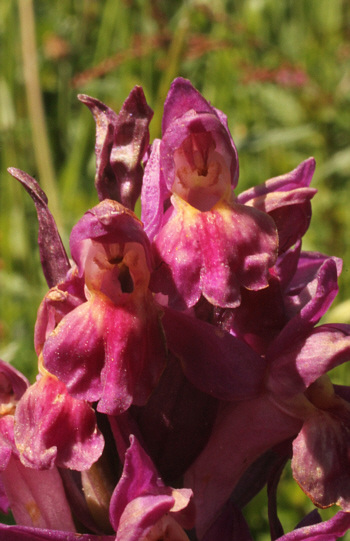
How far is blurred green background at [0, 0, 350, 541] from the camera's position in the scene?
2102mm

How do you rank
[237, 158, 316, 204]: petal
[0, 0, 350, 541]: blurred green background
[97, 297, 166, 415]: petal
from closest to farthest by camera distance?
1. [97, 297, 166, 415]: petal
2. [237, 158, 316, 204]: petal
3. [0, 0, 350, 541]: blurred green background

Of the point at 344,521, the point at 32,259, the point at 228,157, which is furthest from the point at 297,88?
the point at 344,521

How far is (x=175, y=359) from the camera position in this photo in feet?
3.05

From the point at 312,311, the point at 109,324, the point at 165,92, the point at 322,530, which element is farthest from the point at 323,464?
the point at 165,92

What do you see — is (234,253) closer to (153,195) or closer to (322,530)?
(153,195)

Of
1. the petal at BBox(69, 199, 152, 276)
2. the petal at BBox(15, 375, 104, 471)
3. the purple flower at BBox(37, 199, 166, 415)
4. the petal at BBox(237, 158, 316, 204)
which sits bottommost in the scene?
the petal at BBox(15, 375, 104, 471)

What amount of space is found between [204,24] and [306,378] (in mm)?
2490

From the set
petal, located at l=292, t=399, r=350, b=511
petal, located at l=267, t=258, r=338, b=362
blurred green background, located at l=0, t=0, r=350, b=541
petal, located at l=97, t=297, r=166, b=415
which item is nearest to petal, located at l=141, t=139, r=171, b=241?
petal, located at l=97, t=297, r=166, b=415

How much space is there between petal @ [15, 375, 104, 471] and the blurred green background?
0.62 m

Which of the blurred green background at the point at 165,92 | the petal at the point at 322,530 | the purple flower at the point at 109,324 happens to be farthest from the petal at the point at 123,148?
the blurred green background at the point at 165,92

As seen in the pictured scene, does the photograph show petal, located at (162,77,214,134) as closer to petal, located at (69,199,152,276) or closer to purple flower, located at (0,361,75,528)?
petal, located at (69,199,152,276)

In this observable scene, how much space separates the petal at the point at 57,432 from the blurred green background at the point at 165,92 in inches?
24.5

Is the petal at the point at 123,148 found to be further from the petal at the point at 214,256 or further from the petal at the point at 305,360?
the petal at the point at 305,360

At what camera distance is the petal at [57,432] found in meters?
0.84
